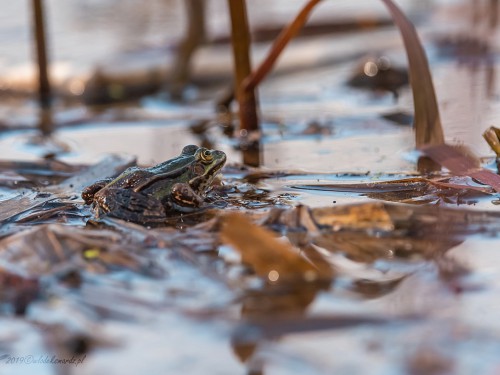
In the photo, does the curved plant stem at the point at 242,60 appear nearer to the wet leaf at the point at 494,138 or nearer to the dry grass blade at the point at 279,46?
the dry grass blade at the point at 279,46

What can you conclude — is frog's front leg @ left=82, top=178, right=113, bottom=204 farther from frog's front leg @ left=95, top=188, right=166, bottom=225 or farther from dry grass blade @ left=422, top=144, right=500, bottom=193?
dry grass blade @ left=422, top=144, right=500, bottom=193

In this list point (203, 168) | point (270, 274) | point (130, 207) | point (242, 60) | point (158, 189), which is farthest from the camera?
point (242, 60)

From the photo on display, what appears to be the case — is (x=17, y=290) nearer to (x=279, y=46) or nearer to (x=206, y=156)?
(x=206, y=156)

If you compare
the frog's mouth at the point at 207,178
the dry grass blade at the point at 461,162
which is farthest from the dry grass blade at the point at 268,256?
the dry grass blade at the point at 461,162

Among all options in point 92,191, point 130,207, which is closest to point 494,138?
point 130,207

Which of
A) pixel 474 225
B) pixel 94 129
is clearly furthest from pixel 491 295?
pixel 94 129
